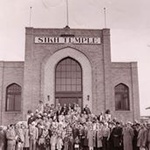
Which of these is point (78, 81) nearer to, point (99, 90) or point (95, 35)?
point (99, 90)

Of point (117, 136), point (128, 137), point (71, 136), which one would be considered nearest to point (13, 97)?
point (71, 136)

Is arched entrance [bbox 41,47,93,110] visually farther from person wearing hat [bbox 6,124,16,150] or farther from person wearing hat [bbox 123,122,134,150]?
person wearing hat [bbox 123,122,134,150]

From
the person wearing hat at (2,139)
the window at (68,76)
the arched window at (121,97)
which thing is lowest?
the person wearing hat at (2,139)

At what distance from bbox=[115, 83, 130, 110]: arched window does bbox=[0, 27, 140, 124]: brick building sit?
0.09 meters

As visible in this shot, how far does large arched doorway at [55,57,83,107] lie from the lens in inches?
1177

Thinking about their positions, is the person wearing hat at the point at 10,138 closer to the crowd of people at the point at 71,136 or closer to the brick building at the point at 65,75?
the crowd of people at the point at 71,136

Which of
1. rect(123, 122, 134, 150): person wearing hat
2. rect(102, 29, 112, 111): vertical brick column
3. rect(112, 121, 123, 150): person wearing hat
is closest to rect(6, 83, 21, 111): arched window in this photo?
rect(102, 29, 112, 111): vertical brick column

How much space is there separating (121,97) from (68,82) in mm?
5131

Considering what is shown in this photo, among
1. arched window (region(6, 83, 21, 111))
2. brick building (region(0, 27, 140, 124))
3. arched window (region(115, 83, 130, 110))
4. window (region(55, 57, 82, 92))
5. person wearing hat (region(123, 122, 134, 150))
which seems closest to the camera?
person wearing hat (region(123, 122, 134, 150))

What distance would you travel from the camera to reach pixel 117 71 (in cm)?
3139

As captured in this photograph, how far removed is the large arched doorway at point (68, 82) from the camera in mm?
29906

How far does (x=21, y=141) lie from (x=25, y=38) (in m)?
13.7

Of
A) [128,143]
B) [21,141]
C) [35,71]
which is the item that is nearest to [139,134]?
[128,143]

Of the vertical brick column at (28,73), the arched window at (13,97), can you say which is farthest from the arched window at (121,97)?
the arched window at (13,97)
